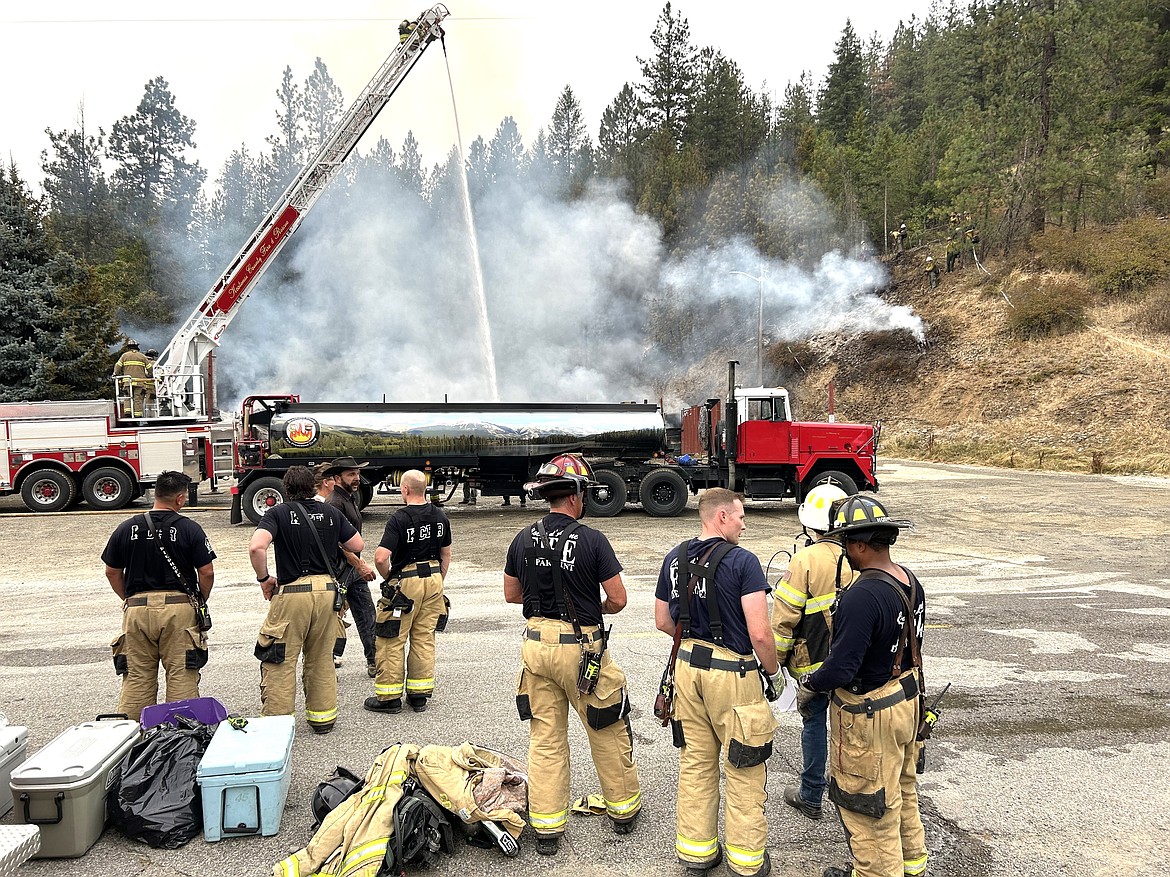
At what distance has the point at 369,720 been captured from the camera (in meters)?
5.45

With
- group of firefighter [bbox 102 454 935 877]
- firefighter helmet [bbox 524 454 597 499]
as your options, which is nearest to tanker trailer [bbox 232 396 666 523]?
group of firefighter [bbox 102 454 935 877]

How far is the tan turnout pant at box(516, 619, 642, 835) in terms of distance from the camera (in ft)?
12.6

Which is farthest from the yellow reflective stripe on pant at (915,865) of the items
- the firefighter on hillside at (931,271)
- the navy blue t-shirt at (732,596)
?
the firefighter on hillside at (931,271)

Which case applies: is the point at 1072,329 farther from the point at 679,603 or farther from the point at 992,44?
the point at 679,603

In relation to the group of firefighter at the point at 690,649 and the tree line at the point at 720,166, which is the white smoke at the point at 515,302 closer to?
the tree line at the point at 720,166

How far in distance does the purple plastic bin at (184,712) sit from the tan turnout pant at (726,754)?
2963mm

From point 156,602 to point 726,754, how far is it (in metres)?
3.68

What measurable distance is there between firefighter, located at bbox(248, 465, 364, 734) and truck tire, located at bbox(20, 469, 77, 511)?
50.3ft

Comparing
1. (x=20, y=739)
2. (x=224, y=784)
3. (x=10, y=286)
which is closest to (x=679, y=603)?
(x=224, y=784)

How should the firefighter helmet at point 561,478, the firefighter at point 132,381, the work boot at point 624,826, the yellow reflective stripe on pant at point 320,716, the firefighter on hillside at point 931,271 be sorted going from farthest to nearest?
the firefighter on hillside at point 931,271
the firefighter at point 132,381
the yellow reflective stripe on pant at point 320,716
the firefighter helmet at point 561,478
the work boot at point 624,826

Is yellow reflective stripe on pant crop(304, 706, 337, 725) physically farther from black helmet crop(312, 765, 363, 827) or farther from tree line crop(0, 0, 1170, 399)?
tree line crop(0, 0, 1170, 399)

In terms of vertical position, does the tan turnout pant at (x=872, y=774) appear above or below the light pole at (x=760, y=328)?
below

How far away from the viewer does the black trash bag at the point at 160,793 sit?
150 inches

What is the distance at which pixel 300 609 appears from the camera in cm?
507
